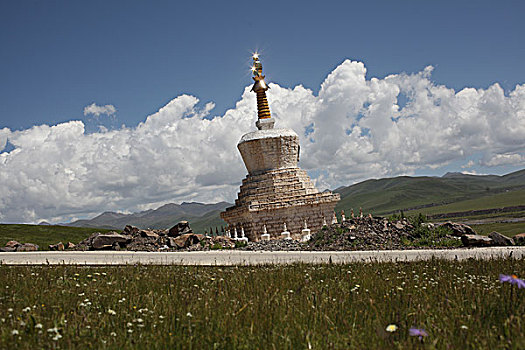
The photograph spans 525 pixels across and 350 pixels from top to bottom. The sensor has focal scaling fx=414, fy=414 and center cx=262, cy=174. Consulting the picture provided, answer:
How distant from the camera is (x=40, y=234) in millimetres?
36219

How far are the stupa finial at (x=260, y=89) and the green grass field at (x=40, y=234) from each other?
58.1 ft

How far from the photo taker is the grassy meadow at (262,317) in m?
4.76

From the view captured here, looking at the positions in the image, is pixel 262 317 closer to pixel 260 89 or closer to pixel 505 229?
pixel 260 89

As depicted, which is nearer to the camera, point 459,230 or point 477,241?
point 477,241

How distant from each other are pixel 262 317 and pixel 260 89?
112 feet

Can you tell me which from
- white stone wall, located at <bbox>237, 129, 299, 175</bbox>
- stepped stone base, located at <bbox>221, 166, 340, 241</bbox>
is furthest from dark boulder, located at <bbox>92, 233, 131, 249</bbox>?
white stone wall, located at <bbox>237, 129, 299, 175</bbox>

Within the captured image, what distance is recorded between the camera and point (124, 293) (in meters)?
7.89

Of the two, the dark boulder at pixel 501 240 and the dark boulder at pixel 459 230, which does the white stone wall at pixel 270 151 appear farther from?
the dark boulder at pixel 501 240

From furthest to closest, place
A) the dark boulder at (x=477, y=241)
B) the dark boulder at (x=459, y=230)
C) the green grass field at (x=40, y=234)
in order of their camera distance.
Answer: the green grass field at (x=40, y=234)
the dark boulder at (x=459, y=230)
the dark boulder at (x=477, y=241)

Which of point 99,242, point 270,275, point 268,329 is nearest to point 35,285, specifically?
point 270,275

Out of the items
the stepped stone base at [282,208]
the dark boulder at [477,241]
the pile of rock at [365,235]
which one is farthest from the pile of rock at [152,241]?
the dark boulder at [477,241]

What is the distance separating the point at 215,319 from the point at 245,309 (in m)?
0.73

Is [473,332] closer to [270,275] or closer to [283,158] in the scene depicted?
[270,275]

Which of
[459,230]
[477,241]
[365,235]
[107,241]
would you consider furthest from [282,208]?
[477,241]
